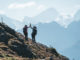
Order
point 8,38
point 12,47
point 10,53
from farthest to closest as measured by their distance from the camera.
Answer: point 8,38 < point 12,47 < point 10,53

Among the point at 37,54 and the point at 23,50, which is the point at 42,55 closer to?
the point at 37,54

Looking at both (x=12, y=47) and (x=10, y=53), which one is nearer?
(x=10, y=53)

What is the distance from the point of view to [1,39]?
3759 centimetres

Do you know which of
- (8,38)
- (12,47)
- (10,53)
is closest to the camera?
(10,53)

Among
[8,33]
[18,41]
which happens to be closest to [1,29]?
[8,33]

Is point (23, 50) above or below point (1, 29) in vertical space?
below

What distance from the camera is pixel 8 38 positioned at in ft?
125

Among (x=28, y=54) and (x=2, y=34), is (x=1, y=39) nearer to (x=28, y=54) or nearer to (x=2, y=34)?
(x=2, y=34)

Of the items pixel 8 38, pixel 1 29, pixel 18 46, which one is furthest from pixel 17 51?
pixel 1 29

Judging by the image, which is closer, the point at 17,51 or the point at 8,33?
the point at 17,51

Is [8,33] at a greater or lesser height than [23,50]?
greater

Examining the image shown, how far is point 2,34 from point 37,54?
5531mm

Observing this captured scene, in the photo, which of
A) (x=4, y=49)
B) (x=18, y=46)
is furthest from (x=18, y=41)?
(x=4, y=49)

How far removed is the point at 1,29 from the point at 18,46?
16.9 ft
